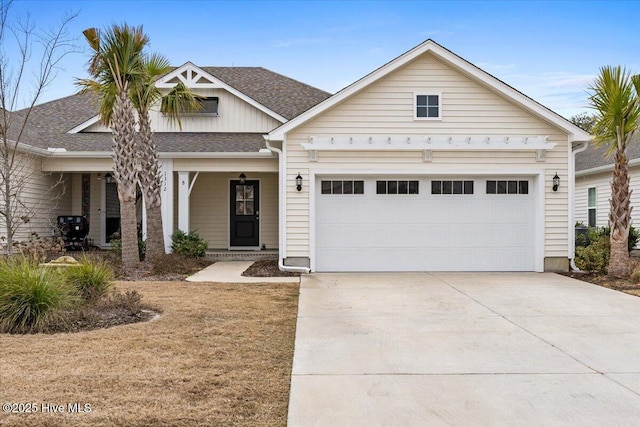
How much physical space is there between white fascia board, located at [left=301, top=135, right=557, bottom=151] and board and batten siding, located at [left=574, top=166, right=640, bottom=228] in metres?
5.91

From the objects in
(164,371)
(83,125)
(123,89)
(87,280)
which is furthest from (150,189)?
(164,371)

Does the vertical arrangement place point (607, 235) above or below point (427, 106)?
below

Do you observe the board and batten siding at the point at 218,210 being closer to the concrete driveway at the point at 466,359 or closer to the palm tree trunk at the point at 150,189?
the palm tree trunk at the point at 150,189

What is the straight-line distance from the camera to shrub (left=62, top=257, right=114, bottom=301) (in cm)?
739

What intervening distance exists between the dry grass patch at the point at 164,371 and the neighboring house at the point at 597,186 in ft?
45.4

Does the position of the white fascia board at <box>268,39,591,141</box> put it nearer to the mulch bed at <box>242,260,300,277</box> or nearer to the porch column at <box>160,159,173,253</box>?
the mulch bed at <box>242,260,300,277</box>

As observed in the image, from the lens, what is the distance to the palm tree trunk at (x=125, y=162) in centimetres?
1170

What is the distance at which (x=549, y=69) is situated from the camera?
75.8 ft

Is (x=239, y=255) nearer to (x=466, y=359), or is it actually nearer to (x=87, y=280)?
(x=87, y=280)

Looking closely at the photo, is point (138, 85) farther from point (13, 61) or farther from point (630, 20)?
point (630, 20)

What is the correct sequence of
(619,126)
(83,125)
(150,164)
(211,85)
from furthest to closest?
(211,85)
(83,125)
(150,164)
(619,126)

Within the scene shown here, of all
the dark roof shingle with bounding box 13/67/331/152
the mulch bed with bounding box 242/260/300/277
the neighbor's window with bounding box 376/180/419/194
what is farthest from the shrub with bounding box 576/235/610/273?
the dark roof shingle with bounding box 13/67/331/152

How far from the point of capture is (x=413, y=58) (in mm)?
12125

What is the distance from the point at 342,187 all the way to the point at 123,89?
5.47m
